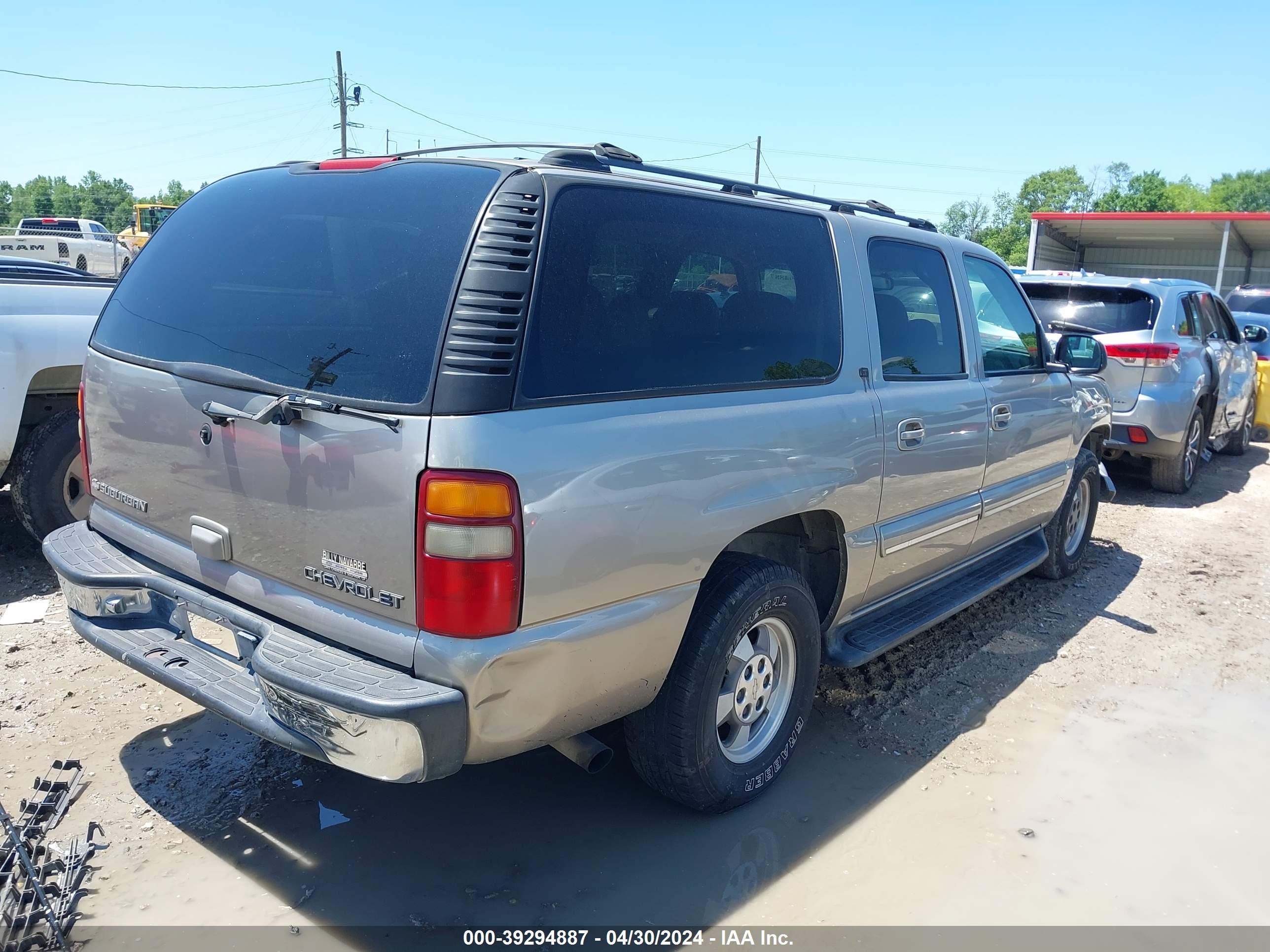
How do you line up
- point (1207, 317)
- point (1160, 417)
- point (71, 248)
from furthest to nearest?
point (71, 248) < point (1207, 317) < point (1160, 417)

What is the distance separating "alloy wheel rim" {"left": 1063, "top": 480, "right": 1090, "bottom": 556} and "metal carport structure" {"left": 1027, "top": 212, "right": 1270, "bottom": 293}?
14.6 metres

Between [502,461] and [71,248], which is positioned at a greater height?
[71,248]

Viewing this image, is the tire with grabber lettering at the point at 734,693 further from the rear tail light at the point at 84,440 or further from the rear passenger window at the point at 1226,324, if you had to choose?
the rear passenger window at the point at 1226,324

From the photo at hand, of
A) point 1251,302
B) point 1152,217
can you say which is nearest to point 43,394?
point 1251,302

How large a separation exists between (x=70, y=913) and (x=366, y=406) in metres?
1.64

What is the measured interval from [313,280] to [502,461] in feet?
3.00

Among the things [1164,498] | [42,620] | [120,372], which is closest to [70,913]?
[120,372]

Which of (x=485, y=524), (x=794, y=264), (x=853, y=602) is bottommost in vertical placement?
(x=853, y=602)

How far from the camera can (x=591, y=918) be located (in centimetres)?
267

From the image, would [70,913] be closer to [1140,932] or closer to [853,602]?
[853,602]

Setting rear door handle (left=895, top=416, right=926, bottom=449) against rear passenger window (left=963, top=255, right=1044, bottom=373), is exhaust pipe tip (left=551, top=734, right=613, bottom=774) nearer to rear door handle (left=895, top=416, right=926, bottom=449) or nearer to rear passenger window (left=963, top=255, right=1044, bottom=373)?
rear door handle (left=895, top=416, right=926, bottom=449)

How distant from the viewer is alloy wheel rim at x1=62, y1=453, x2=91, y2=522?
5105 millimetres

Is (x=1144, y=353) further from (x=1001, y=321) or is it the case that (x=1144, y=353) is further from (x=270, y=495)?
(x=270, y=495)

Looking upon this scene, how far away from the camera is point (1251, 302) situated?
57.4 ft
